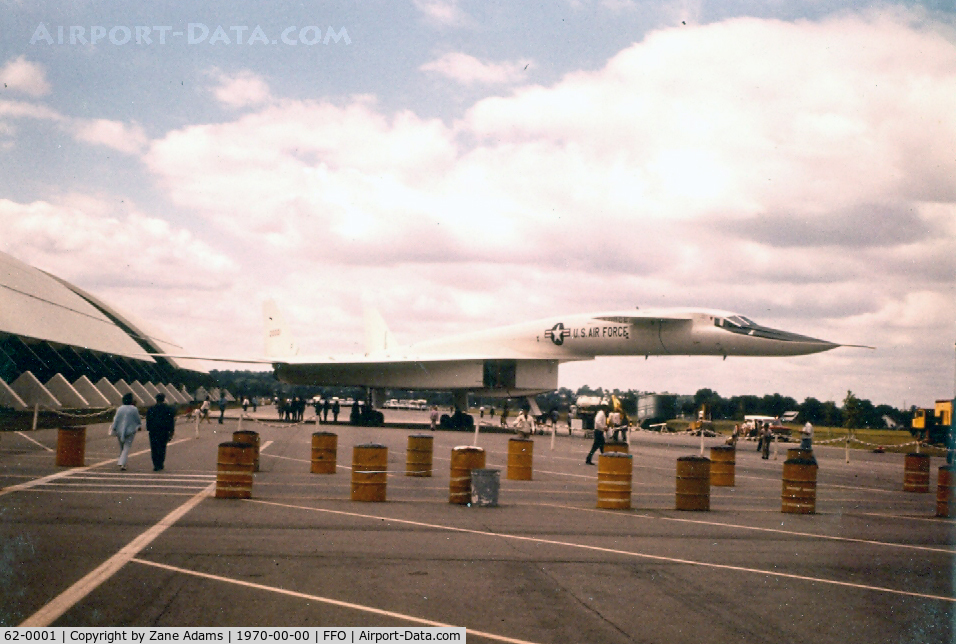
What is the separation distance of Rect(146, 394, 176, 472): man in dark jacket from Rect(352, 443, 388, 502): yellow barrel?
5.34 metres

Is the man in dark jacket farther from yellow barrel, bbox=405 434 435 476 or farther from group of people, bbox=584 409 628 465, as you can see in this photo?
group of people, bbox=584 409 628 465

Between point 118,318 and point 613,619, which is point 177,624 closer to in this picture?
point 613,619

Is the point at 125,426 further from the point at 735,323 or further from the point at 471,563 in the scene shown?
the point at 735,323

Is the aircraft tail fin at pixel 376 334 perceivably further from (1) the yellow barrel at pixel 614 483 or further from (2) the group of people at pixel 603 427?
(1) the yellow barrel at pixel 614 483

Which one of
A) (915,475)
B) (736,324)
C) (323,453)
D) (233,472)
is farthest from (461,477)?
(736,324)

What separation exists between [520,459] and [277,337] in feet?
136

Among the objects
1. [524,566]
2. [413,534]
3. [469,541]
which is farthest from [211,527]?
[524,566]

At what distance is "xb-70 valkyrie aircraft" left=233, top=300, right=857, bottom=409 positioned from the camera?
32.7 meters

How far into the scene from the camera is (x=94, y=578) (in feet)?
23.8

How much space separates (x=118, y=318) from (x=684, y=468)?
69.5m

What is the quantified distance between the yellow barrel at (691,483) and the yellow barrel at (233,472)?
6.97m

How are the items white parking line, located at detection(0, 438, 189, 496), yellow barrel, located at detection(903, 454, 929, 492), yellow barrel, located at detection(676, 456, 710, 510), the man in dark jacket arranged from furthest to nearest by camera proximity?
1. yellow barrel, located at detection(903, 454, 929, 492)
2. the man in dark jacket
3. yellow barrel, located at detection(676, 456, 710, 510)
4. white parking line, located at detection(0, 438, 189, 496)

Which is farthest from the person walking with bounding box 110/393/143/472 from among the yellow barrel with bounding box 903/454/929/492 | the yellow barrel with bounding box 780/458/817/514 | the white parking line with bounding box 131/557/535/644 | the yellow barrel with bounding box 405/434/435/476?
the yellow barrel with bounding box 903/454/929/492

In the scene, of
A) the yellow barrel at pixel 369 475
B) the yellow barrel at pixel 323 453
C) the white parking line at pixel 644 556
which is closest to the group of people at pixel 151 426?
the yellow barrel at pixel 323 453
